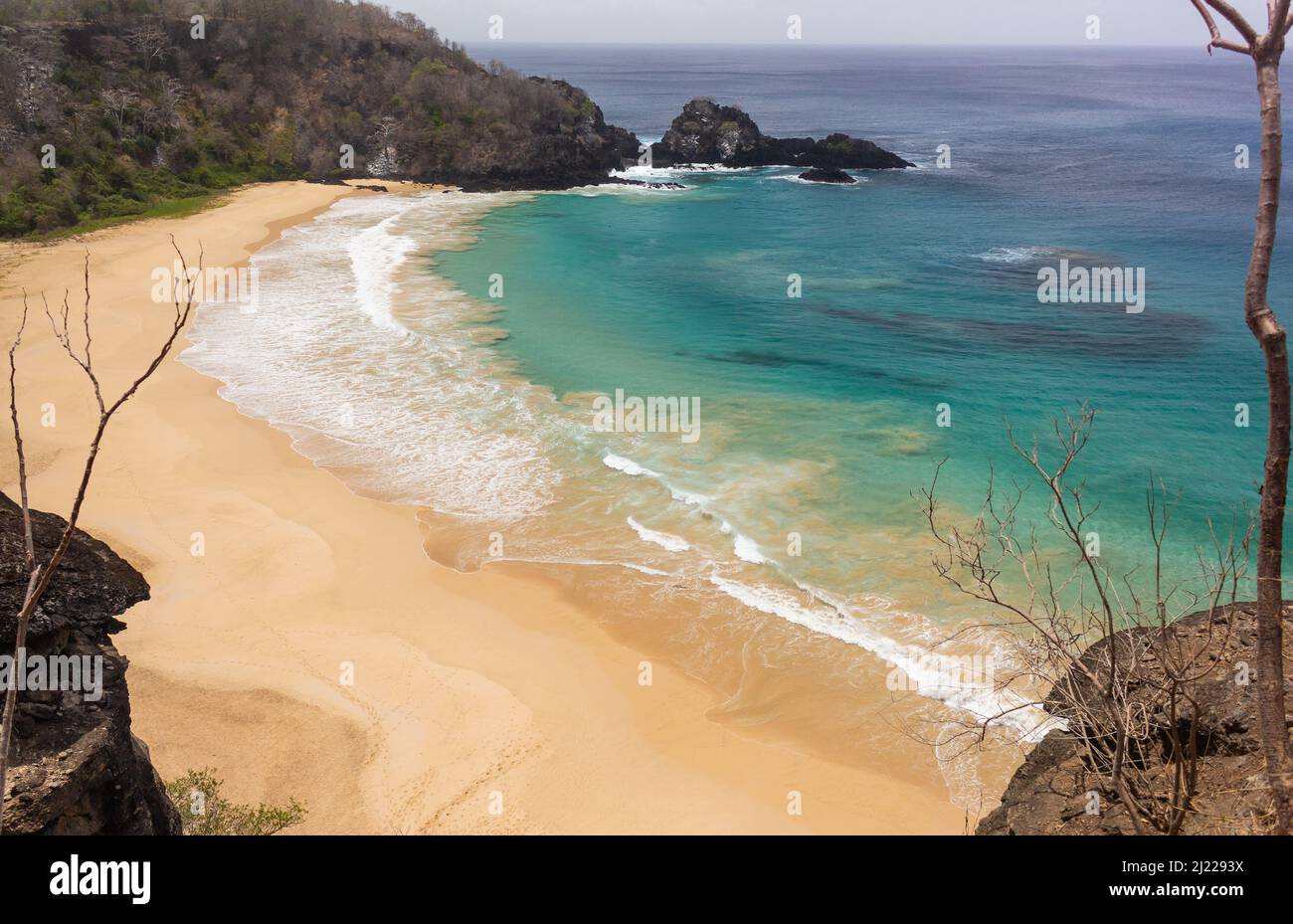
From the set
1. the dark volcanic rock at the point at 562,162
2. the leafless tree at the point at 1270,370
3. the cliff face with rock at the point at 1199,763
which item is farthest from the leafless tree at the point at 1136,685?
the dark volcanic rock at the point at 562,162

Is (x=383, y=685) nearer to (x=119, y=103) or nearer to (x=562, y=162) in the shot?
(x=119, y=103)

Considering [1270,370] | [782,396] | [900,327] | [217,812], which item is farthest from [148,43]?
[1270,370]

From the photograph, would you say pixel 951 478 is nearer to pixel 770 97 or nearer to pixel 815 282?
pixel 815 282

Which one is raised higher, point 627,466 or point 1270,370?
point 1270,370

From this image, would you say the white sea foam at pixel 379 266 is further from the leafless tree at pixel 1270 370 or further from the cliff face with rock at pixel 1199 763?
the leafless tree at pixel 1270 370

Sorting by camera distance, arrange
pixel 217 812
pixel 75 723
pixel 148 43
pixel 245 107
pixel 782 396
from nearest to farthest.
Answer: pixel 75 723 → pixel 217 812 → pixel 782 396 → pixel 148 43 → pixel 245 107

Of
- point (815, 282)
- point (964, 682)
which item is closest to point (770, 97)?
point (815, 282)

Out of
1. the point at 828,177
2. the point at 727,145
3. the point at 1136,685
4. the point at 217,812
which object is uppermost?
the point at 727,145
